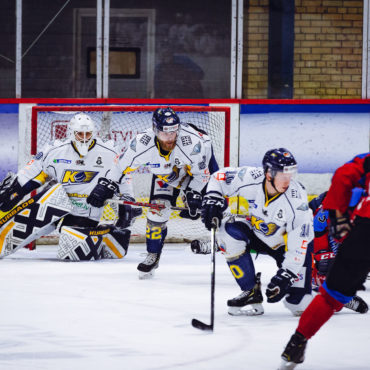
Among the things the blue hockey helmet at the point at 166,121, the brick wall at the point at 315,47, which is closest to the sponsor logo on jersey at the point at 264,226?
the blue hockey helmet at the point at 166,121

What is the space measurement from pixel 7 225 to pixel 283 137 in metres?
2.08

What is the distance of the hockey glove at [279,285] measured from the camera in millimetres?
3406

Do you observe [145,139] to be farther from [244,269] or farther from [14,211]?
[244,269]

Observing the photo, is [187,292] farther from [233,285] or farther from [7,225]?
[7,225]

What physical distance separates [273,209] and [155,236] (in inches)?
53.2

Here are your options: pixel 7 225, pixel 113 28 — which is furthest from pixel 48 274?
pixel 113 28

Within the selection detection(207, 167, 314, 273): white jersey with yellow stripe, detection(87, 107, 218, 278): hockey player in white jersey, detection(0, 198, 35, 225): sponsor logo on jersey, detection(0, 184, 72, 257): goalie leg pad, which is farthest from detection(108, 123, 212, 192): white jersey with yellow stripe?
detection(207, 167, 314, 273): white jersey with yellow stripe

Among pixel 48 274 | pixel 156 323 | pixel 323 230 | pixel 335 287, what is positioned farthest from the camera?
pixel 48 274

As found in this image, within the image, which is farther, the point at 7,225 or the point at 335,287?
the point at 7,225

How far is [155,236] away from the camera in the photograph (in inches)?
196

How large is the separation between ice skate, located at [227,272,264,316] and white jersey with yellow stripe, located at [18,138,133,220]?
2.17m

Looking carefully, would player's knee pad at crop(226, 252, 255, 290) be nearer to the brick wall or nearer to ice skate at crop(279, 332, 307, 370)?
ice skate at crop(279, 332, 307, 370)

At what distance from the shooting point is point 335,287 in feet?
8.53

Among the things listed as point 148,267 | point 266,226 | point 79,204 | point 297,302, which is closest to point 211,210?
point 266,226
